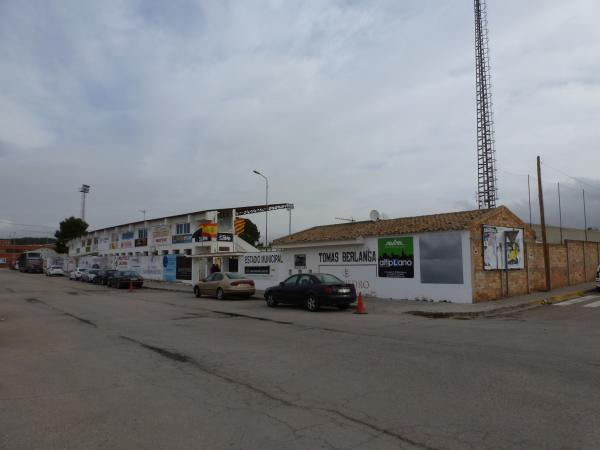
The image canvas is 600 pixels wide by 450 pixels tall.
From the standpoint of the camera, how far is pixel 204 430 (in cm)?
473

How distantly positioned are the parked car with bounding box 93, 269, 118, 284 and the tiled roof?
1712cm

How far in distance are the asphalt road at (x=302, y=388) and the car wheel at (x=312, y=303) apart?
15.9ft

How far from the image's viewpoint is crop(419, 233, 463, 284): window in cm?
1908

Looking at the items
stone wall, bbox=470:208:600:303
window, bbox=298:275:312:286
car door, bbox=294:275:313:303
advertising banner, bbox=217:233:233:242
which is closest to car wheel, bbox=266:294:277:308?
car door, bbox=294:275:313:303

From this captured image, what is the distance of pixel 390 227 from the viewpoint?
22.5 metres

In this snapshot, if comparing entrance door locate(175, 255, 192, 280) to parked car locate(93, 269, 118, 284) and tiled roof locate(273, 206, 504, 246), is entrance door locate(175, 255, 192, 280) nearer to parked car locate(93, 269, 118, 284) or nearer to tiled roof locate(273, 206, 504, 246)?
parked car locate(93, 269, 118, 284)

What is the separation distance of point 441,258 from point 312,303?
6.22 meters

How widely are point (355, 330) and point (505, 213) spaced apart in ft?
43.1

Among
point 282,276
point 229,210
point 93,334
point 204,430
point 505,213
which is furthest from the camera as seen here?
point 229,210

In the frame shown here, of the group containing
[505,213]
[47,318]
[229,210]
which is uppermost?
[229,210]

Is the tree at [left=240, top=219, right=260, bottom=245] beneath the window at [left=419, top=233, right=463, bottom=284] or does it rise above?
above

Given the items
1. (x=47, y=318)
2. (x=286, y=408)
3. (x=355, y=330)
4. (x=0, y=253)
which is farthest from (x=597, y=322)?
(x=0, y=253)

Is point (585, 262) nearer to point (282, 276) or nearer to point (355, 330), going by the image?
point (282, 276)

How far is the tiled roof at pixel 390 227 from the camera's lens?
780 inches
